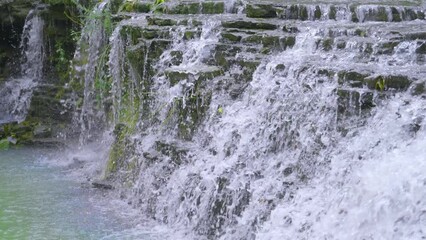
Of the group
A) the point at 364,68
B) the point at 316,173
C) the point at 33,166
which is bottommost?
the point at 33,166

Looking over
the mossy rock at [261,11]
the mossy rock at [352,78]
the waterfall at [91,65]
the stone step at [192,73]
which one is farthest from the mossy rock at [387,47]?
the waterfall at [91,65]

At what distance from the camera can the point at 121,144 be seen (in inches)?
320

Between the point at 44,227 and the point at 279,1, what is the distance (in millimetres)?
4385

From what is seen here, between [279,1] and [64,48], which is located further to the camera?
[64,48]

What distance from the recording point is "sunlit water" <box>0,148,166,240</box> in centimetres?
621

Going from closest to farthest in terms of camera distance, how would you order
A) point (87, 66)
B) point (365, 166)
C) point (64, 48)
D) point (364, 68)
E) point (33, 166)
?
point (365, 166), point (364, 68), point (33, 166), point (87, 66), point (64, 48)

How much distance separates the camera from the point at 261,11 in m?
7.99

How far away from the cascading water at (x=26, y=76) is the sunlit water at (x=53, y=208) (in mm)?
2766

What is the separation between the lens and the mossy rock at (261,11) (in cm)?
799

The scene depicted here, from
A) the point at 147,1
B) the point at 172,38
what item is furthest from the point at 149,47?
the point at 147,1

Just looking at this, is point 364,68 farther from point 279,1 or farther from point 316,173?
point 279,1

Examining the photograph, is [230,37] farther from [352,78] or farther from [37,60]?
[37,60]

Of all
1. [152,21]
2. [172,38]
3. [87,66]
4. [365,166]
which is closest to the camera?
[365,166]

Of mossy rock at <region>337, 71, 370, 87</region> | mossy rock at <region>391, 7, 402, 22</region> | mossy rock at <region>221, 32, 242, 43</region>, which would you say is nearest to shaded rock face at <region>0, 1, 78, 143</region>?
mossy rock at <region>221, 32, 242, 43</region>
